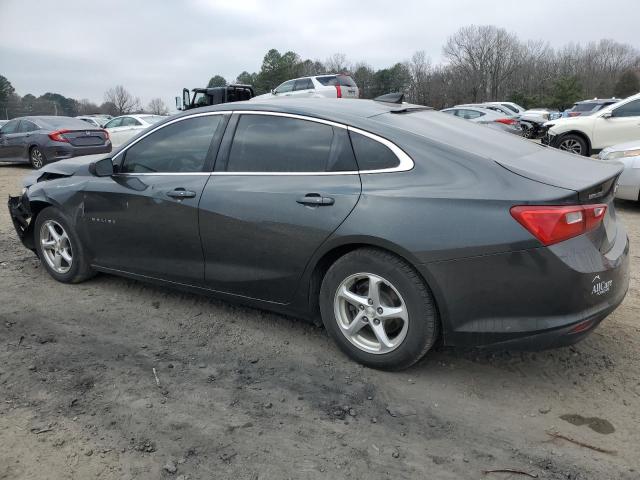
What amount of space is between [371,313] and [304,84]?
1870 centimetres

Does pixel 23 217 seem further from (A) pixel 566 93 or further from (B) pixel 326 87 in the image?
(A) pixel 566 93

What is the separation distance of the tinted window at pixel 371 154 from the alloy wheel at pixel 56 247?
282 centimetres

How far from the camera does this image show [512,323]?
2.69 metres

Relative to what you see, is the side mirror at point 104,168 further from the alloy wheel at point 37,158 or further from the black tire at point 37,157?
the alloy wheel at point 37,158

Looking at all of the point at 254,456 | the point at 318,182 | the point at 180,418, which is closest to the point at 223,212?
the point at 318,182

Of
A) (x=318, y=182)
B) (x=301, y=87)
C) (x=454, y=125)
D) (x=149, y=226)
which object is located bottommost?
(x=149, y=226)

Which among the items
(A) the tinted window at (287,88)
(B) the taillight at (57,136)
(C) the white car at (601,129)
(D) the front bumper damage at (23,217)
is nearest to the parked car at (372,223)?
(D) the front bumper damage at (23,217)

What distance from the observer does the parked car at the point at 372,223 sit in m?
2.64

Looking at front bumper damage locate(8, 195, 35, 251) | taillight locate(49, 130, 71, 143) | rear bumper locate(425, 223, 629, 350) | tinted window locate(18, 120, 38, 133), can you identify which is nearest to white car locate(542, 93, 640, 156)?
rear bumper locate(425, 223, 629, 350)

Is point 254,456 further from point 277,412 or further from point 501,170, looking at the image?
point 501,170

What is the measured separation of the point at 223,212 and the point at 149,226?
2.46 ft

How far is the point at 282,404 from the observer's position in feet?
9.30

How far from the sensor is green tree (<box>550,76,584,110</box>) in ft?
187

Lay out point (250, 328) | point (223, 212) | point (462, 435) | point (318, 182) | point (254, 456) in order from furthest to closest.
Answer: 1. point (250, 328)
2. point (223, 212)
3. point (318, 182)
4. point (462, 435)
5. point (254, 456)
